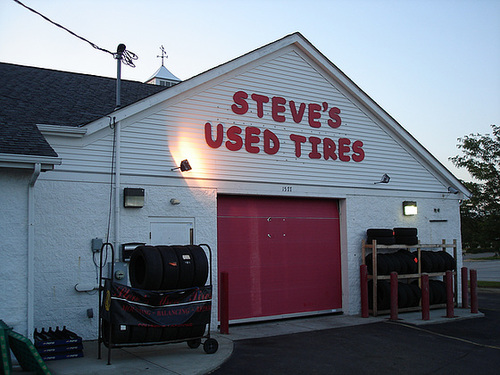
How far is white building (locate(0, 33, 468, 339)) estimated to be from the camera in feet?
31.2

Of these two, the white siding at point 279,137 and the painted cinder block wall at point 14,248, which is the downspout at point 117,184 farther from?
the painted cinder block wall at point 14,248

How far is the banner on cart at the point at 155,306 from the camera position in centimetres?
798

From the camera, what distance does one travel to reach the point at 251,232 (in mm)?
12359

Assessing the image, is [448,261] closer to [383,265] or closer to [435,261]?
[435,261]

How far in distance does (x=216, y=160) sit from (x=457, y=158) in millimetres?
14817

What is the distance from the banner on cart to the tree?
1668 cm

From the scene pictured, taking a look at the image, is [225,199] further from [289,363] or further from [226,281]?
[289,363]

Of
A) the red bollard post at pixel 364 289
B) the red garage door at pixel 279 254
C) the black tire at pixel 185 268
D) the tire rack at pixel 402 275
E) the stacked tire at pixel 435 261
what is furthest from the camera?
the stacked tire at pixel 435 261

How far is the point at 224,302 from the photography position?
1059cm

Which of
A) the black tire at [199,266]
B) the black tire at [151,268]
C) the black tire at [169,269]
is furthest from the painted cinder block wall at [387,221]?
the black tire at [151,268]

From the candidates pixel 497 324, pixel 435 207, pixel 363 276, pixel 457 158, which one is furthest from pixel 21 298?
pixel 457 158

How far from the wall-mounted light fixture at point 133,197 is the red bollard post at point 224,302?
223cm

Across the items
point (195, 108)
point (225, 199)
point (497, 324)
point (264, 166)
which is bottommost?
point (497, 324)

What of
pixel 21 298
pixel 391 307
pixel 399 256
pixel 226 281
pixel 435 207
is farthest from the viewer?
pixel 435 207
